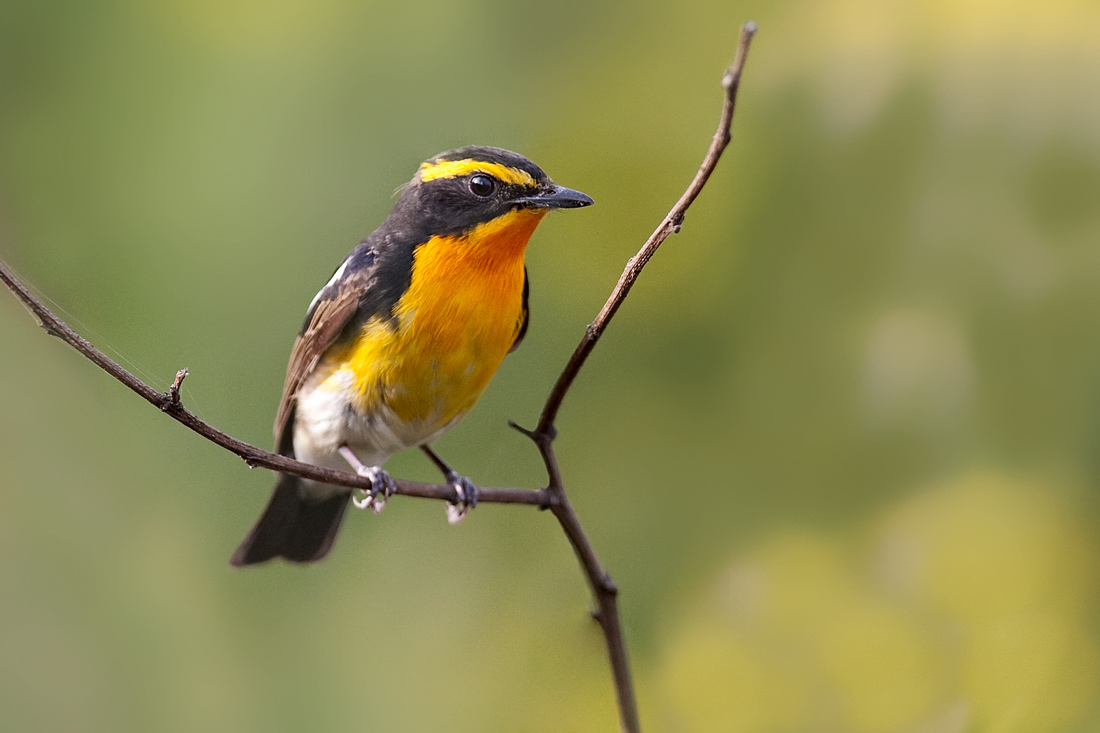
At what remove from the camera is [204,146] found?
1743 millimetres

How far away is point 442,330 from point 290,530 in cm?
52

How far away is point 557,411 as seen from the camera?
35.1 inches

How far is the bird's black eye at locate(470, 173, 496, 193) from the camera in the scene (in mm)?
1137

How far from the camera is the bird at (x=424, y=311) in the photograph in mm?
1143

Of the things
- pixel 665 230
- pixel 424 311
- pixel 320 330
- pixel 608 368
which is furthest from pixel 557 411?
pixel 608 368

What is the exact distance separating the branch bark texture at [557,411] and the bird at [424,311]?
0.78 feet

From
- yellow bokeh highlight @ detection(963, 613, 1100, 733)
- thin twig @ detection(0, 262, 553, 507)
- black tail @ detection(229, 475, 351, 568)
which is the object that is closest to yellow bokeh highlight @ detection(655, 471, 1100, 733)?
yellow bokeh highlight @ detection(963, 613, 1100, 733)

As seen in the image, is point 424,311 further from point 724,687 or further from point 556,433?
point 724,687

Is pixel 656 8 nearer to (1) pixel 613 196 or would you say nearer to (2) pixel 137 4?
(1) pixel 613 196

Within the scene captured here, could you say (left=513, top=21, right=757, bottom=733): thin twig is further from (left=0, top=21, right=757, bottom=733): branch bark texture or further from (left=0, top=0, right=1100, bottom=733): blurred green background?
(left=0, top=0, right=1100, bottom=733): blurred green background

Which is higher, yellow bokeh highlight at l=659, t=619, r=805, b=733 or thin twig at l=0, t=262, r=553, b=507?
thin twig at l=0, t=262, r=553, b=507

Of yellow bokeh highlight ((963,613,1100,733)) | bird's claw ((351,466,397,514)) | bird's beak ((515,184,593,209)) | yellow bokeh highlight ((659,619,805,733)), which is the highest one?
bird's beak ((515,184,593,209))

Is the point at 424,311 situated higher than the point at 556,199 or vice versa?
the point at 556,199

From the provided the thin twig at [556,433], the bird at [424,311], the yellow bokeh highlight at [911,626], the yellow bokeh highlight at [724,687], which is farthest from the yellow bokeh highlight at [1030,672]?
the bird at [424,311]
